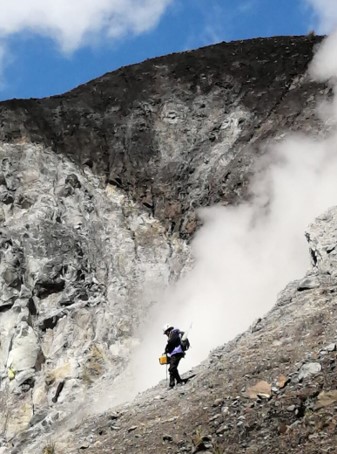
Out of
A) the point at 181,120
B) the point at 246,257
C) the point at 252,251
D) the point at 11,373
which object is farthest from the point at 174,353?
the point at 181,120

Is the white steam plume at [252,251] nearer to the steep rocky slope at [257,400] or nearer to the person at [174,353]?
the person at [174,353]

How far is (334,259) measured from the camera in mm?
17688

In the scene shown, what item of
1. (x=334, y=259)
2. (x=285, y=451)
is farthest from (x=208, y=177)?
(x=285, y=451)

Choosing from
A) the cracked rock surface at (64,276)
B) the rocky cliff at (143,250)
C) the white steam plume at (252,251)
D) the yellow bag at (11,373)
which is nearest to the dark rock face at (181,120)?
the rocky cliff at (143,250)

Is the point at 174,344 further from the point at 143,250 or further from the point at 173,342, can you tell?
the point at 143,250

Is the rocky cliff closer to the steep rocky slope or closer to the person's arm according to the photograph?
the steep rocky slope

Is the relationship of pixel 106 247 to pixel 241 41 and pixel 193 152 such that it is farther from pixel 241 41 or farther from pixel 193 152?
pixel 241 41

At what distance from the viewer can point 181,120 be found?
39.6m

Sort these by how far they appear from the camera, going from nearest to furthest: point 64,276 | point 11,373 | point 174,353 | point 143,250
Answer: point 174,353 → point 11,373 → point 64,276 → point 143,250

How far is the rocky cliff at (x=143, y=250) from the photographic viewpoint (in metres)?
12.8

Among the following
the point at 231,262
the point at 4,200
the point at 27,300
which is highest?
the point at 4,200

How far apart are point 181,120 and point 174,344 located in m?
25.5

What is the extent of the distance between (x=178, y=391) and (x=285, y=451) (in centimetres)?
510

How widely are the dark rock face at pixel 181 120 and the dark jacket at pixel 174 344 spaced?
17.8m
